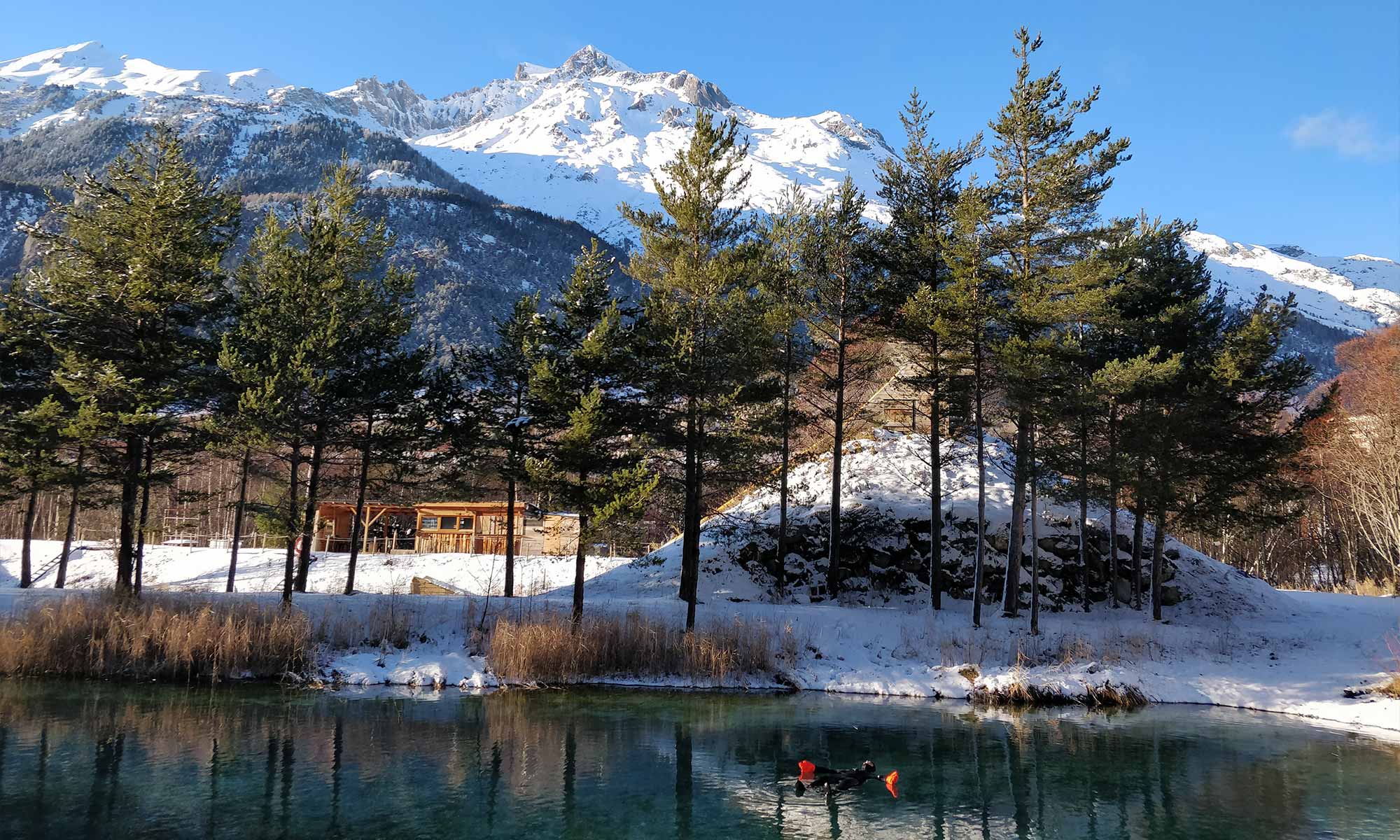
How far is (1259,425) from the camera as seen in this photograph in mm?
24672

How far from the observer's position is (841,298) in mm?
26891

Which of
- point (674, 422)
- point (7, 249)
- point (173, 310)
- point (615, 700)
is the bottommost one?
point (615, 700)

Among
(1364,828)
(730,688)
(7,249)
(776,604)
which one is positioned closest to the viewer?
(1364,828)

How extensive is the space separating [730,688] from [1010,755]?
7.50 m

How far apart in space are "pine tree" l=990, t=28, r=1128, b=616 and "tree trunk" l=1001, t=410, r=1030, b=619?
0.07 ft

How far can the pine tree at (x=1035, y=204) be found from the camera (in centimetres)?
2322

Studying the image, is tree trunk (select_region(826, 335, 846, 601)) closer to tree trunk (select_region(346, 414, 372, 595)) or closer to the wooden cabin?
tree trunk (select_region(346, 414, 372, 595))

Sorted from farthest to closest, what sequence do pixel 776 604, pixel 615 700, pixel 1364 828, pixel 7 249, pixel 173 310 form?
pixel 7 249 < pixel 776 604 < pixel 173 310 < pixel 615 700 < pixel 1364 828

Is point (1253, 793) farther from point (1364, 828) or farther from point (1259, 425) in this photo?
point (1259, 425)

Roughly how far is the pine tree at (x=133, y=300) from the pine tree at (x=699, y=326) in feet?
40.1

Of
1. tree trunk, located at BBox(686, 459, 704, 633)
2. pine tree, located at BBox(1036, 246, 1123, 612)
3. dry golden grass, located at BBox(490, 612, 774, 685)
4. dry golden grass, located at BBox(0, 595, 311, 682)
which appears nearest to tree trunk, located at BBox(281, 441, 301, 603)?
dry golden grass, located at BBox(0, 595, 311, 682)

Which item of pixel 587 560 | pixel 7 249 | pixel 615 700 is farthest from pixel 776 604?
pixel 7 249

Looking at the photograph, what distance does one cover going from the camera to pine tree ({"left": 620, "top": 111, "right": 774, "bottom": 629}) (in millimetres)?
22344

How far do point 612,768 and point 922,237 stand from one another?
18056 millimetres
